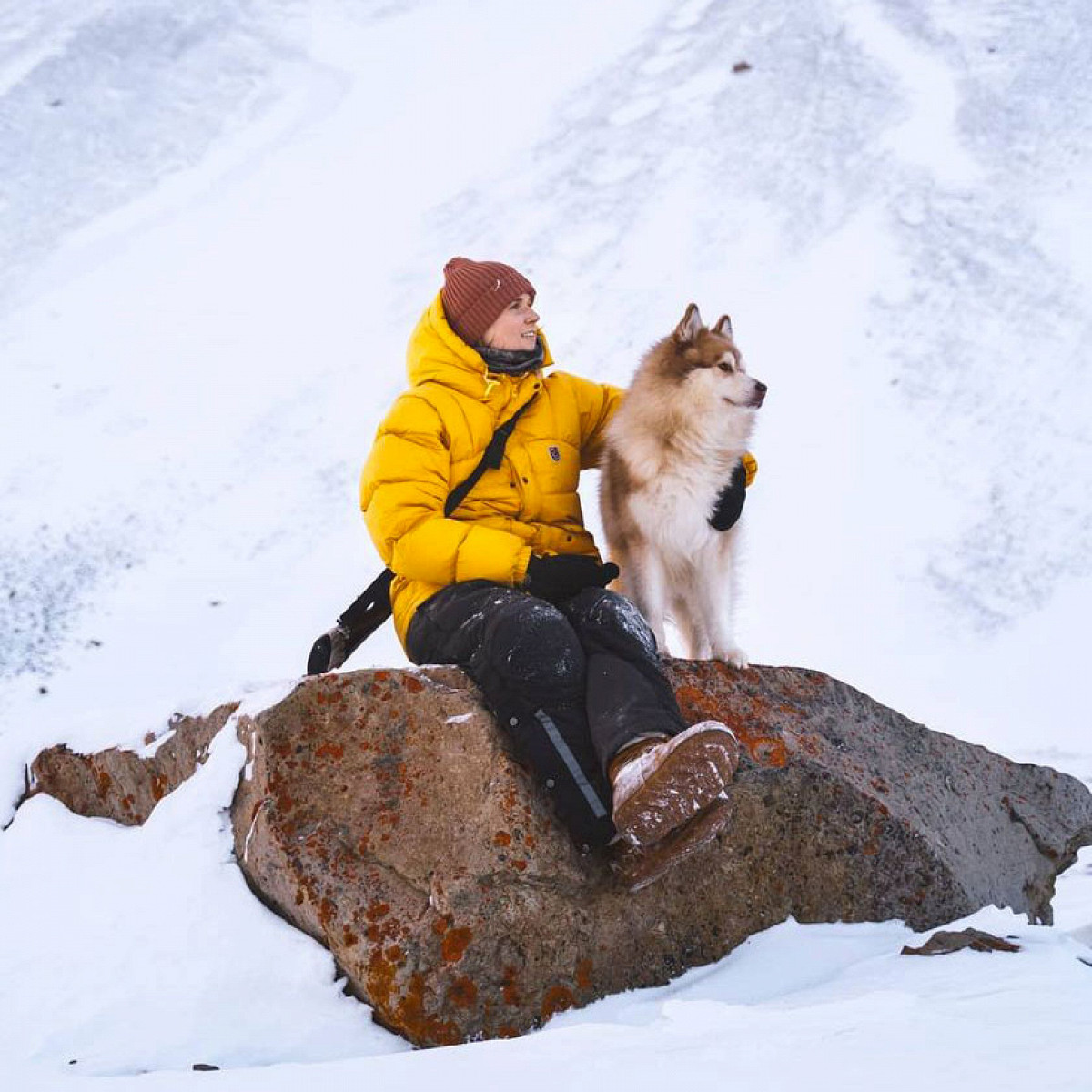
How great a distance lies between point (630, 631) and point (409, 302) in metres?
10.2

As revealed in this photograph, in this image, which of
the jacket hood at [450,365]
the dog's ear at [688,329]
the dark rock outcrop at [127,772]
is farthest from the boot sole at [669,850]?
the dog's ear at [688,329]

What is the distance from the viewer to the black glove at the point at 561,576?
354 centimetres

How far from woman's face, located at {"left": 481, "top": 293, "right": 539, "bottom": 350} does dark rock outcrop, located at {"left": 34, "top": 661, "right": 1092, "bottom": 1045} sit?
114 cm

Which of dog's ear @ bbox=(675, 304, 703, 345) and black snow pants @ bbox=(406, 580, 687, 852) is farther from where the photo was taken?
dog's ear @ bbox=(675, 304, 703, 345)

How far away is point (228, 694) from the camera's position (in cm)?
395

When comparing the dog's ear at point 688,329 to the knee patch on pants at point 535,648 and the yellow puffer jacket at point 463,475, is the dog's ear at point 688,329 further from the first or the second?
the knee patch on pants at point 535,648

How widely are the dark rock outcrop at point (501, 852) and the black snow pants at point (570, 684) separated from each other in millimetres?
127

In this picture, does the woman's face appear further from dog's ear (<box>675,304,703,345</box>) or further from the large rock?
the large rock

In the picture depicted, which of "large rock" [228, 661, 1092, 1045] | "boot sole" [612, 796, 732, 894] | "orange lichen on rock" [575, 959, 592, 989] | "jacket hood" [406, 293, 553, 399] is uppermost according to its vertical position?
"jacket hood" [406, 293, 553, 399]

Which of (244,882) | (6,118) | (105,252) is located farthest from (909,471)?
(6,118)

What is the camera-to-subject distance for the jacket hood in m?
3.88

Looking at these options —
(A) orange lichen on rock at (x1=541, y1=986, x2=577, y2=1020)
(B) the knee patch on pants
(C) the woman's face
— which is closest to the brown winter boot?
(B) the knee patch on pants

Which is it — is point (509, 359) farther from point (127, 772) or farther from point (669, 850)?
point (127, 772)

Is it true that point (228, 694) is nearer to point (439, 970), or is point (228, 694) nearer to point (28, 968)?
point (28, 968)
